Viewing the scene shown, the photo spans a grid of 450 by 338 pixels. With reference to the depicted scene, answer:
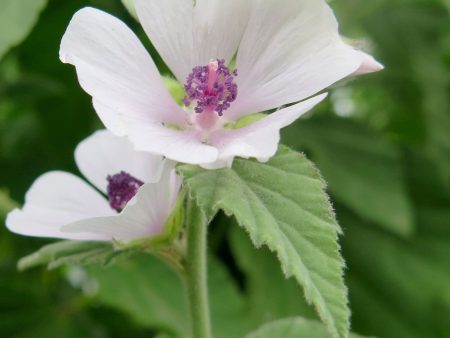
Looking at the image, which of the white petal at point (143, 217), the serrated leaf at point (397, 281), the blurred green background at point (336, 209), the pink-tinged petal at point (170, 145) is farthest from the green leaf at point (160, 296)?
the pink-tinged petal at point (170, 145)

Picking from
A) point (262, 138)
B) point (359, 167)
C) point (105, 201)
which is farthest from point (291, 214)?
point (359, 167)

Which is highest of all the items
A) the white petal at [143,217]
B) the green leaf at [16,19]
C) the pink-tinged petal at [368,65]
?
the green leaf at [16,19]

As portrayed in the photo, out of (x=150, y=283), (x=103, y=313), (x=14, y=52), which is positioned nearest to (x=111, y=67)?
(x=150, y=283)

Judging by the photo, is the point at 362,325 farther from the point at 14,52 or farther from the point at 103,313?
the point at 14,52

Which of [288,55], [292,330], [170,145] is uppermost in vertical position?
[288,55]

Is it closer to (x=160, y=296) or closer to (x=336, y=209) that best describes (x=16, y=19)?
(x=160, y=296)

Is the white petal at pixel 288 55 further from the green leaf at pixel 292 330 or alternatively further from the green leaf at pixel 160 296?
the green leaf at pixel 160 296
